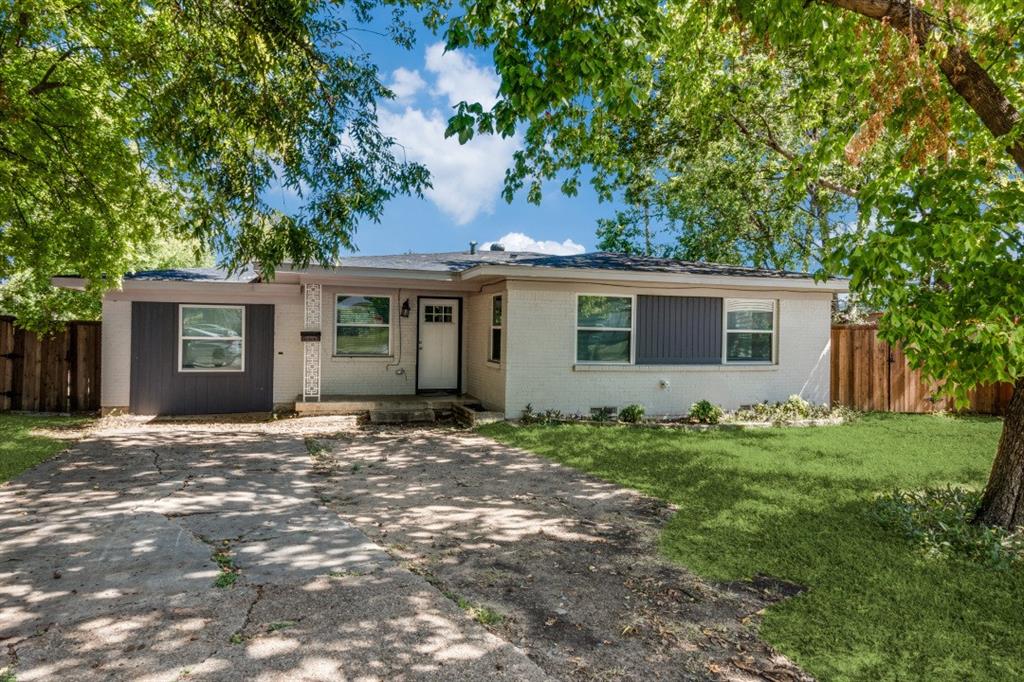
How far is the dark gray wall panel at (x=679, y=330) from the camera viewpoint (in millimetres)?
11250

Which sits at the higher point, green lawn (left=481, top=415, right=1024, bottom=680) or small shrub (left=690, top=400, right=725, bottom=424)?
small shrub (left=690, top=400, right=725, bottom=424)

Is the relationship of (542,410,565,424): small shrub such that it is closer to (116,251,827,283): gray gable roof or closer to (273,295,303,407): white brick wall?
(116,251,827,283): gray gable roof

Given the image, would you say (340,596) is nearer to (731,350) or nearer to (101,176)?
(101,176)

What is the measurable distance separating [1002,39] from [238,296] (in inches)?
458

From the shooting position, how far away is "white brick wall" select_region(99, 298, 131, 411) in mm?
10945

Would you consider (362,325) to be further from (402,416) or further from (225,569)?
(225,569)

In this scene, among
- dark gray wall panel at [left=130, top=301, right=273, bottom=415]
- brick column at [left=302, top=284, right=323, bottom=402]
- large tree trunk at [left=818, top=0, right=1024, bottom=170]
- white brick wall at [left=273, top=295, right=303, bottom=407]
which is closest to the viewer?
large tree trunk at [left=818, top=0, right=1024, bottom=170]

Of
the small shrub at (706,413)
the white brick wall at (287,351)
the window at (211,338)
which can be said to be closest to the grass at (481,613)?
the small shrub at (706,413)

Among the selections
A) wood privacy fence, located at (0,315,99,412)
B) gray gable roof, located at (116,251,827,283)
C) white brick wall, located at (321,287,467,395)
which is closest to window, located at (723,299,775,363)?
gray gable roof, located at (116,251,827,283)

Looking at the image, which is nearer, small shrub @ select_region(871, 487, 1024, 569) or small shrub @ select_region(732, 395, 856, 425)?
small shrub @ select_region(871, 487, 1024, 569)

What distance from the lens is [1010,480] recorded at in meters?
5.04

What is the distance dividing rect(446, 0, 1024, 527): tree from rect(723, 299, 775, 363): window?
5.91m

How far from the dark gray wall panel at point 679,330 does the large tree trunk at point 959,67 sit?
6250 mm

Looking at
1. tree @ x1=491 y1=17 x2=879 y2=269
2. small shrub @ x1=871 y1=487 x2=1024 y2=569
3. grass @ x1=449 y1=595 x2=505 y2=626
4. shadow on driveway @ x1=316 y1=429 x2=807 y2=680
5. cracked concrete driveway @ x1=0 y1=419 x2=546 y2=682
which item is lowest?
shadow on driveway @ x1=316 y1=429 x2=807 y2=680
